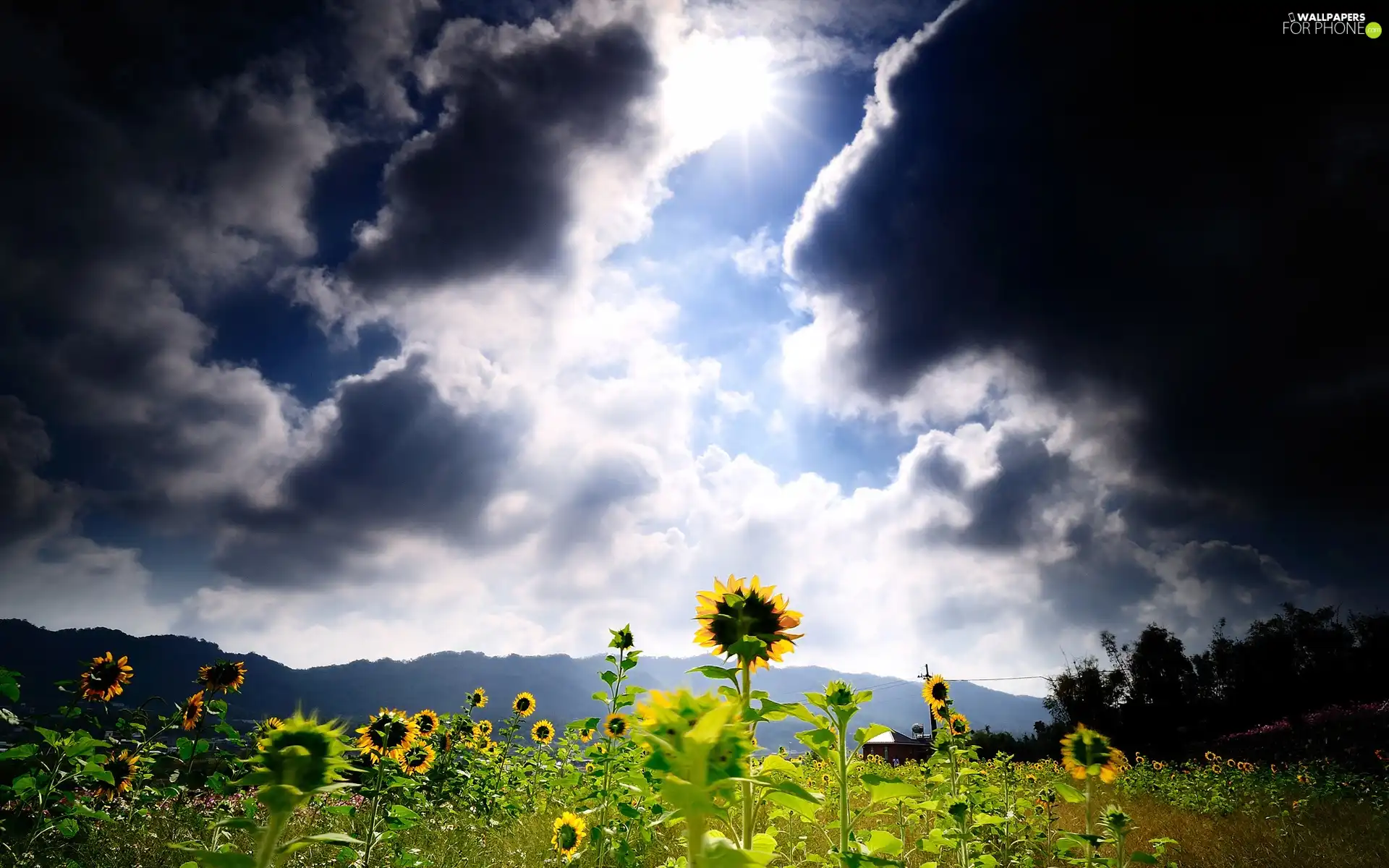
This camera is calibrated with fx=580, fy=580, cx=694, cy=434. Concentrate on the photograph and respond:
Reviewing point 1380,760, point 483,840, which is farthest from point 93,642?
point 1380,760

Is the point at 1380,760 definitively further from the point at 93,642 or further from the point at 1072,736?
the point at 93,642

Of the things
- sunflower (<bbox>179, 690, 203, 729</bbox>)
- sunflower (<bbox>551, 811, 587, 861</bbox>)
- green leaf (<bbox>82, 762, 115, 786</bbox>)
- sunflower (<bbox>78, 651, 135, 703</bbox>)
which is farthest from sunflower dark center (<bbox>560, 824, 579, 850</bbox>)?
sunflower (<bbox>78, 651, 135, 703</bbox>)

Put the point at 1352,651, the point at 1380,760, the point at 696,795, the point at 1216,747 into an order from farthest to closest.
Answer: the point at 1352,651
the point at 1216,747
the point at 1380,760
the point at 696,795

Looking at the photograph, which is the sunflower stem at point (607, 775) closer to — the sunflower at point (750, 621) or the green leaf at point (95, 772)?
the sunflower at point (750, 621)

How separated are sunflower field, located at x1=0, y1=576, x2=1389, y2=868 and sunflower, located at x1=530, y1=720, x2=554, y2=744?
3 cm

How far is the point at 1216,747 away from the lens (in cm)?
1802

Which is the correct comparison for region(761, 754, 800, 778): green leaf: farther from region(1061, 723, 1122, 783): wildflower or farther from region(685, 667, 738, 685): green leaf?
region(1061, 723, 1122, 783): wildflower

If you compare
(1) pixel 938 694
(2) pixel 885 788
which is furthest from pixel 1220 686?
(2) pixel 885 788

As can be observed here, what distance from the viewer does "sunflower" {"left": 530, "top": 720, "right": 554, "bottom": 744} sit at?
8.36 meters

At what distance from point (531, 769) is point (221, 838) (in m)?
4.71

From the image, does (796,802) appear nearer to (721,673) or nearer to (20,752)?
(721,673)

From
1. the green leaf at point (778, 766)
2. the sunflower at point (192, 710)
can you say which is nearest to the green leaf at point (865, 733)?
the green leaf at point (778, 766)

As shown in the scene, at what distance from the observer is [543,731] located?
8.47m

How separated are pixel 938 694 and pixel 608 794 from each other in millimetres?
5562
